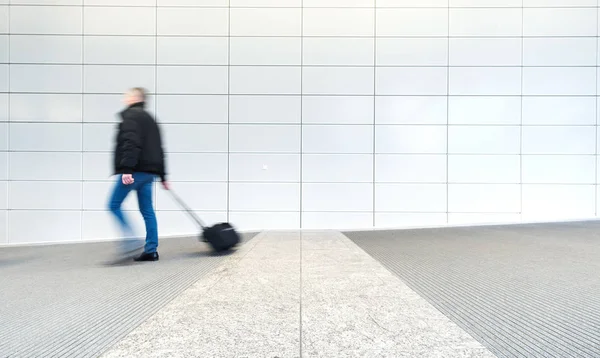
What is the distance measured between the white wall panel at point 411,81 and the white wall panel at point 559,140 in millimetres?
1502

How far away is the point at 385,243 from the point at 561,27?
15.2ft

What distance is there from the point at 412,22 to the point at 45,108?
19.0 ft

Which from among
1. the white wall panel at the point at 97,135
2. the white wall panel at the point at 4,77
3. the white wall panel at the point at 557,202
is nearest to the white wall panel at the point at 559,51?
the white wall panel at the point at 557,202

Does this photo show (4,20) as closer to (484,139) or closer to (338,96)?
(338,96)

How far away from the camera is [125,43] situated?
5172 mm

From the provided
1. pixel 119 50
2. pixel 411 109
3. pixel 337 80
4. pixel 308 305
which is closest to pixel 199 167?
pixel 119 50

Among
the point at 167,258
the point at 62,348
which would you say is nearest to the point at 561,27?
the point at 167,258

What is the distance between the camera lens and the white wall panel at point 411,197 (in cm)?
522

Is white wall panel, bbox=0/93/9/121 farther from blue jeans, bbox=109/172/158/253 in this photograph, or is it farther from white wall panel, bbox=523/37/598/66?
white wall panel, bbox=523/37/598/66

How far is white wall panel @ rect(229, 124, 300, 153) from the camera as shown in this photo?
518 centimetres

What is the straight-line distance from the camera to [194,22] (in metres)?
5.18

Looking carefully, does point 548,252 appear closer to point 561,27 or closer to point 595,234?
point 595,234

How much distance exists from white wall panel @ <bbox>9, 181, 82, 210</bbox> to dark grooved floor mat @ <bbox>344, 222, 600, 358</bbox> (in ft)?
14.1

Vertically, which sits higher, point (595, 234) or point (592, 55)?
point (592, 55)
